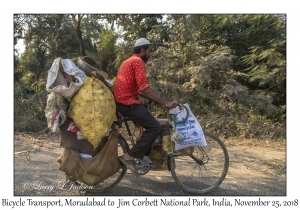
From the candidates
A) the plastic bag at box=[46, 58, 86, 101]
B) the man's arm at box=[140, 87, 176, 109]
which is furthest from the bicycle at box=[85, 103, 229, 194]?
the plastic bag at box=[46, 58, 86, 101]

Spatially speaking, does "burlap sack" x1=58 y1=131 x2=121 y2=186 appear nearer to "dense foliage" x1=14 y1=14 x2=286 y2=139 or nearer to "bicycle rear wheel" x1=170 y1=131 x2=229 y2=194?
"bicycle rear wheel" x1=170 y1=131 x2=229 y2=194

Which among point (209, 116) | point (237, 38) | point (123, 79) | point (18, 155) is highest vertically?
point (237, 38)

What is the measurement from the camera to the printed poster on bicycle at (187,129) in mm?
3293

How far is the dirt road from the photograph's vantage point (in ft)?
11.3

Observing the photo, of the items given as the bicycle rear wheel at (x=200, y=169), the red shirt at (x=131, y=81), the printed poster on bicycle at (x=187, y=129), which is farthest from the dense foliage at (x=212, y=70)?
the red shirt at (x=131, y=81)

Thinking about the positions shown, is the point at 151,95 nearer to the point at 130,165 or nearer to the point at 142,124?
the point at 142,124

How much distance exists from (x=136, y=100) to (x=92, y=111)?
2.00 ft

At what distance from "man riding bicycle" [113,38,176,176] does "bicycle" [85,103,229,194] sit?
149mm

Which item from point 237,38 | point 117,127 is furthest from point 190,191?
point 237,38

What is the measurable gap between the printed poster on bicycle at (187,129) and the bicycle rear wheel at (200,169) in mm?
200

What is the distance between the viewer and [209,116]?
23.2ft

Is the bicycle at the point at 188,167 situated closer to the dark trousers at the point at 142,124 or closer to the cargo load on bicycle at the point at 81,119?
the dark trousers at the point at 142,124

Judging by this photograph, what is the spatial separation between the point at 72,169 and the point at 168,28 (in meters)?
6.97

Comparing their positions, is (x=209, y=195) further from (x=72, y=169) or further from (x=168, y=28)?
(x=168, y=28)
